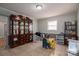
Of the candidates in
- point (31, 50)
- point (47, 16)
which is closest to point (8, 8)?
point (47, 16)

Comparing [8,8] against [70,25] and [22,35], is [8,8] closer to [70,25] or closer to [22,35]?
[22,35]

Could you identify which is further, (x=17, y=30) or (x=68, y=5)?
(x=17, y=30)

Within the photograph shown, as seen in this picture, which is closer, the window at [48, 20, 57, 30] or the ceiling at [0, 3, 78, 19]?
the ceiling at [0, 3, 78, 19]

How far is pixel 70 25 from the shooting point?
2.09 m

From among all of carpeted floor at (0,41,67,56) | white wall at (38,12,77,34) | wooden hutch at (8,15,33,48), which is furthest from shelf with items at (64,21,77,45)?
wooden hutch at (8,15,33,48)

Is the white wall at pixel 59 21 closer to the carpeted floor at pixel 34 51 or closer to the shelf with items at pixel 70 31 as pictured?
the shelf with items at pixel 70 31

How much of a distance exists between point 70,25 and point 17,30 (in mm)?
1096

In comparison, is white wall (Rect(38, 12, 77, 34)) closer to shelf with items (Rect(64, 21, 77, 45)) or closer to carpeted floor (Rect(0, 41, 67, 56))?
shelf with items (Rect(64, 21, 77, 45))

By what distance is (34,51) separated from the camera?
6.89ft

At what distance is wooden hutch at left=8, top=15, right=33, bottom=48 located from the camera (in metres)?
2.10

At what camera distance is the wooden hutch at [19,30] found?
A: 2.10 meters

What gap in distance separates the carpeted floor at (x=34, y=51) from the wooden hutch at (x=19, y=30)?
107 mm

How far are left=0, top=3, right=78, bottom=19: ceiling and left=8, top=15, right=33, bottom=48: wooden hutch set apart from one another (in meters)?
0.14

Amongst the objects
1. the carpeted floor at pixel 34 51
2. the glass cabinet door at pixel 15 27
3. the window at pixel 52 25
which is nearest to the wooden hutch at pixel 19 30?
the glass cabinet door at pixel 15 27
